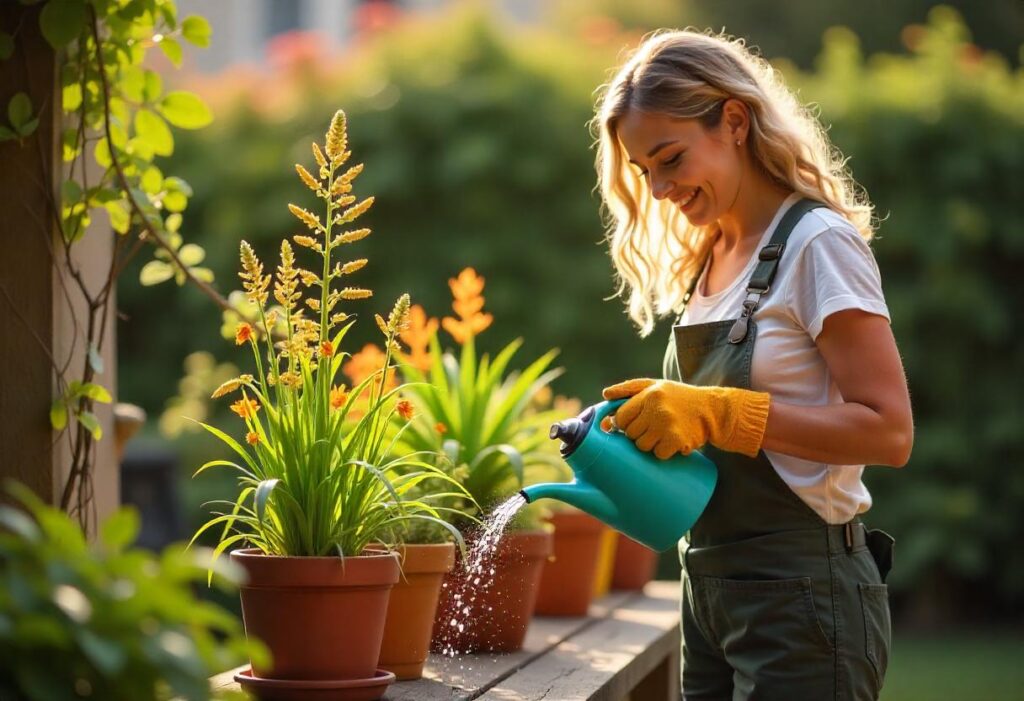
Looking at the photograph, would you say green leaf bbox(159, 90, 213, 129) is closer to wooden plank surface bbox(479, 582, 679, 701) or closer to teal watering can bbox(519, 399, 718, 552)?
teal watering can bbox(519, 399, 718, 552)

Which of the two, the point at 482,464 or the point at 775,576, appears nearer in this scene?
the point at 775,576

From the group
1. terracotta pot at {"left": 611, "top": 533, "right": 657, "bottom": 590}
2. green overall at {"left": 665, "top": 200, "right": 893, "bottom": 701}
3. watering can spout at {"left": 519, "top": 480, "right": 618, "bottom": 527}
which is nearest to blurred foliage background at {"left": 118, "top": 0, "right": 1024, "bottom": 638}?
terracotta pot at {"left": 611, "top": 533, "right": 657, "bottom": 590}

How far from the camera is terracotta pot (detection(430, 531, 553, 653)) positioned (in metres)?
2.17

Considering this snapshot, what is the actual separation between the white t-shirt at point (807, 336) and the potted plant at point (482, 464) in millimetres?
481

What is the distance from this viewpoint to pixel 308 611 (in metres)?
1.64

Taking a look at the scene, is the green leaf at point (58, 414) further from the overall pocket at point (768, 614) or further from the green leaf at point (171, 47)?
the overall pocket at point (768, 614)

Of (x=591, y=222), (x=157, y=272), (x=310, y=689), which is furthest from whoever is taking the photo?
(x=591, y=222)

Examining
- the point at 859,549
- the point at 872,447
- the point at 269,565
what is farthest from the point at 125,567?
the point at 859,549

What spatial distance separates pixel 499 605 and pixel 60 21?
3.69 ft

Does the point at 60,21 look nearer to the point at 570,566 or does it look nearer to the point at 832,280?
the point at 832,280

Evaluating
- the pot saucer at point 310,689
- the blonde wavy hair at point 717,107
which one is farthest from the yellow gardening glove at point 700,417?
the pot saucer at point 310,689

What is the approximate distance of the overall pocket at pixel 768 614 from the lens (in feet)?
5.98

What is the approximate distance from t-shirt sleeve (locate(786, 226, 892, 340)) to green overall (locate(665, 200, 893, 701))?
56 mm

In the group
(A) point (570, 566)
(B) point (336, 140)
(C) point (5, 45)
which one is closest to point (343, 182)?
(B) point (336, 140)
